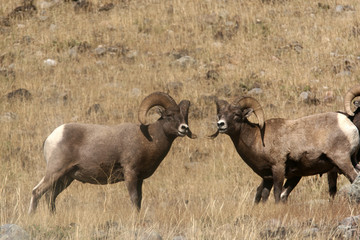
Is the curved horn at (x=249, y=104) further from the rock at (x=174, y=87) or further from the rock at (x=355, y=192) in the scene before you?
the rock at (x=174, y=87)

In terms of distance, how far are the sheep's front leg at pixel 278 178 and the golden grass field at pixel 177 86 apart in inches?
13.5

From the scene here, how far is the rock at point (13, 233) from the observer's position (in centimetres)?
614

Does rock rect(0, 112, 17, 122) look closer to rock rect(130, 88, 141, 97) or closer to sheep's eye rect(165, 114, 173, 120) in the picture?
rock rect(130, 88, 141, 97)

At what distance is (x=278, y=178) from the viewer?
30.4 feet

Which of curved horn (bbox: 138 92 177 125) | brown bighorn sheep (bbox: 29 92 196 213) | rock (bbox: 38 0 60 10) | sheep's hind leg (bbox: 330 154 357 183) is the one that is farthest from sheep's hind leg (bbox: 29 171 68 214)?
rock (bbox: 38 0 60 10)

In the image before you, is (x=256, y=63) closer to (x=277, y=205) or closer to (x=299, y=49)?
(x=299, y=49)

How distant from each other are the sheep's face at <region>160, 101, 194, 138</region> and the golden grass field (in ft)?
3.33

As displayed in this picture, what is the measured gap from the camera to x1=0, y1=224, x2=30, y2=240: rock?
6.14m

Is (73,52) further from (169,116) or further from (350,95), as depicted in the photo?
(350,95)

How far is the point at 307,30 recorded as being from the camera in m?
18.4

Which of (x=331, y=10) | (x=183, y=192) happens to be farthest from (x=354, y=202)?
(x=331, y=10)

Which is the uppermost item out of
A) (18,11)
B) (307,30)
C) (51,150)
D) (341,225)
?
(341,225)

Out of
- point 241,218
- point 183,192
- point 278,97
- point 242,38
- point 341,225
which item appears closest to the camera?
point 341,225

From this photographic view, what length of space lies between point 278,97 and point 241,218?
25.4 feet
